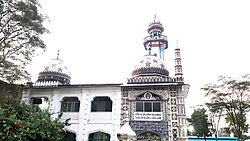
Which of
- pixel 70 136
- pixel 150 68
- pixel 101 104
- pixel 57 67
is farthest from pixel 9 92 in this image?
pixel 150 68

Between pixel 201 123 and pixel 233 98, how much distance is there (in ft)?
31.3

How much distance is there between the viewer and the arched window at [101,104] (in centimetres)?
1725

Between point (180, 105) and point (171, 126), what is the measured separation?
5.46ft

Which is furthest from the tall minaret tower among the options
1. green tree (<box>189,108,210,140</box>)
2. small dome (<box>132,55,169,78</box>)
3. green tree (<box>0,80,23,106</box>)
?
green tree (<box>0,80,23,106</box>)

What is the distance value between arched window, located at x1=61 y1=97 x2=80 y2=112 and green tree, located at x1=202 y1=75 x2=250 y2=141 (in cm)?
1086

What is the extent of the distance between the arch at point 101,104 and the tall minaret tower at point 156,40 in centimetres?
1543

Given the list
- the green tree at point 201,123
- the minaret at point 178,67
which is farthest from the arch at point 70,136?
the green tree at point 201,123

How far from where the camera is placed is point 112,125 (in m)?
16.2

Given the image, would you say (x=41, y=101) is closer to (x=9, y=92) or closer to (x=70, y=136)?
(x=70, y=136)

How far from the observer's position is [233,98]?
17.1m

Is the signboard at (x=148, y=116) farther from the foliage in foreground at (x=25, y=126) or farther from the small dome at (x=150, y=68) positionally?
the foliage in foreground at (x=25, y=126)

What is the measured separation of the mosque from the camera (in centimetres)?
1551

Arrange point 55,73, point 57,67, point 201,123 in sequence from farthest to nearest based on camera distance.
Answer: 1. point 201,123
2. point 57,67
3. point 55,73

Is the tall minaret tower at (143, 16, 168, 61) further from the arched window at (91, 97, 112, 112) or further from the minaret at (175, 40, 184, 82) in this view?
the arched window at (91, 97, 112, 112)
